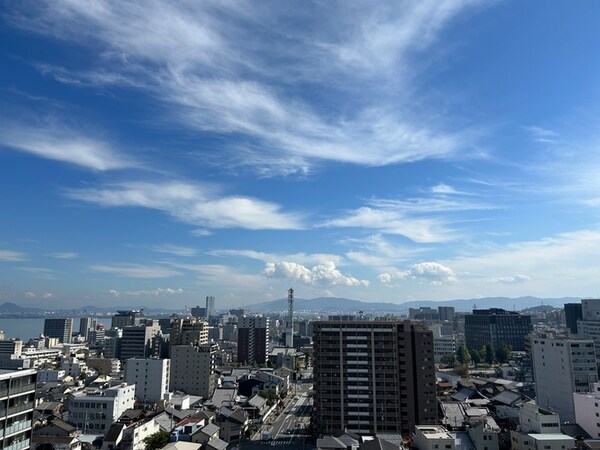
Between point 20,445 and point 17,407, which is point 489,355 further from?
point 17,407

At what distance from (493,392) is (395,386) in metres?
13.1

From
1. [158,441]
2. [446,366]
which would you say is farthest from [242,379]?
[446,366]

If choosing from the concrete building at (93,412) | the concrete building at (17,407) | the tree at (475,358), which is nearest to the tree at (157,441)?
the concrete building at (93,412)

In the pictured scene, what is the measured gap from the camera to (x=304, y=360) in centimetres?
6669

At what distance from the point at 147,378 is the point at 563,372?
30.8 meters

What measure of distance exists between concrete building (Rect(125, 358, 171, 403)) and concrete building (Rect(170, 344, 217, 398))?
341 cm

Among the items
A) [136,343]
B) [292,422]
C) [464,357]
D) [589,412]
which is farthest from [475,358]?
[136,343]

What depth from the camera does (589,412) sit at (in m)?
22.7

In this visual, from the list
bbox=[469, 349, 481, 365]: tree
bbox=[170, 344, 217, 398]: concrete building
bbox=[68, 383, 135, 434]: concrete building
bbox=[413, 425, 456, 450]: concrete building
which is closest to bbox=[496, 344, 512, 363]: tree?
bbox=[469, 349, 481, 365]: tree

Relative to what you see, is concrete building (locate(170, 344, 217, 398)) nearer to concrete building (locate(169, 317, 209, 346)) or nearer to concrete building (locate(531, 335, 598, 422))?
concrete building (locate(169, 317, 209, 346))

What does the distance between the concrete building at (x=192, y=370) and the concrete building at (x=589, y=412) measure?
27665mm

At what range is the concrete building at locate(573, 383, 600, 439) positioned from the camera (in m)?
22.1

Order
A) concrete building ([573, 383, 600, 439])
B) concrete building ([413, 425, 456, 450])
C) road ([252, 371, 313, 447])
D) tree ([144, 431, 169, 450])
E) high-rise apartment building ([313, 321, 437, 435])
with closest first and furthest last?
concrete building ([413, 425, 456, 450]) → concrete building ([573, 383, 600, 439]) → tree ([144, 431, 169, 450]) → high-rise apartment building ([313, 321, 437, 435]) → road ([252, 371, 313, 447])

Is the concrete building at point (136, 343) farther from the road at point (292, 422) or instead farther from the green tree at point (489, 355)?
the green tree at point (489, 355)
